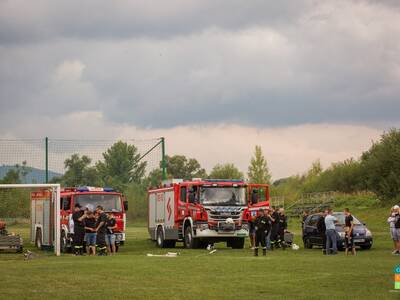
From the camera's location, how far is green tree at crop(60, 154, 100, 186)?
48469 millimetres

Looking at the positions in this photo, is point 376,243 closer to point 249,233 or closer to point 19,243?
point 249,233

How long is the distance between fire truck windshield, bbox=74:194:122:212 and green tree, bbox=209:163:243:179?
251ft

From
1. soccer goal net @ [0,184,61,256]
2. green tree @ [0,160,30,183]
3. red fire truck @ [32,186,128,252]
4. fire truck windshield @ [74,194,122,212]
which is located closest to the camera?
soccer goal net @ [0,184,61,256]

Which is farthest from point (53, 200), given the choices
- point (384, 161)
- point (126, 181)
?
point (384, 161)

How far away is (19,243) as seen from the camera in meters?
38.0

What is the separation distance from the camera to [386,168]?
7388 cm

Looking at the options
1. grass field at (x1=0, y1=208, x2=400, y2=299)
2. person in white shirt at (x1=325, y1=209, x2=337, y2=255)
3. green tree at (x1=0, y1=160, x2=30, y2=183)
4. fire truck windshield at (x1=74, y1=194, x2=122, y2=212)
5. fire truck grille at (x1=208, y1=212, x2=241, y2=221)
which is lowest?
grass field at (x1=0, y1=208, x2=400, y2=299)

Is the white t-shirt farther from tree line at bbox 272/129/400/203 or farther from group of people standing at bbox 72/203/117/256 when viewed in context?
tree line at bbox 272/129/400/203

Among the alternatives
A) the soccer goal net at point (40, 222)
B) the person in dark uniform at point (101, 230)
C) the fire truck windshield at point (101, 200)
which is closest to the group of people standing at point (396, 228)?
the person in dark uniform at point (101, 230)

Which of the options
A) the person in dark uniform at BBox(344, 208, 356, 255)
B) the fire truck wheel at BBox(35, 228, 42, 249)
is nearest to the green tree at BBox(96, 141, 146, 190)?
the fire truck wheel at BBox(35, 228, 42, 249)

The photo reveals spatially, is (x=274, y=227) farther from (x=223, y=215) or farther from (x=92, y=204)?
(x=92, y=204)

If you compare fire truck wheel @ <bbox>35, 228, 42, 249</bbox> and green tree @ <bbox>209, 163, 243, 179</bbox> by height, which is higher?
green tree @ <bbox>209, 163, 243, 179</bbox>

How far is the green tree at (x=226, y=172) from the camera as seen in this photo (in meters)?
117

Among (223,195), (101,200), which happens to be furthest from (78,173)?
(223,195)
